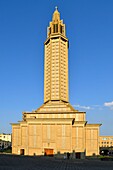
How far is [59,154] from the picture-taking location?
221ft

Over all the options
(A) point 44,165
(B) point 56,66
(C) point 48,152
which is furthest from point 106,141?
(A) point 44,165

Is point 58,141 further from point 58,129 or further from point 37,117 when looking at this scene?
point 37,117

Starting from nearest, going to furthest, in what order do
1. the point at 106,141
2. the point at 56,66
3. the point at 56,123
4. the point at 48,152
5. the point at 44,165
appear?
1. the point at 44,165
2. the point at 48,152
3. the point at 56,123
4. the point at 56,66
5. the point at 106,141

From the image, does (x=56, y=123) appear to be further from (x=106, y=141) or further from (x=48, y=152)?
(x=106, y=141)

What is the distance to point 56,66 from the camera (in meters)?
83.4

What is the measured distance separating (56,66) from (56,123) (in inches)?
888

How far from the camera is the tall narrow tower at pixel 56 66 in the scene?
268 ft

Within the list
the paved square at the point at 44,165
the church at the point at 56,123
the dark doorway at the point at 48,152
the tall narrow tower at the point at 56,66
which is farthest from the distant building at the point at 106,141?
the paved square at the point at 44,165

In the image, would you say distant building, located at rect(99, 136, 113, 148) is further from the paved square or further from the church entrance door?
the paved square

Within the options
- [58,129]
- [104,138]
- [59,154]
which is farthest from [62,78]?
[104,138]

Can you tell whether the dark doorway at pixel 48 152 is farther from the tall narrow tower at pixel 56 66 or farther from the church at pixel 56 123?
the tall narrow tower at pixel 56 66

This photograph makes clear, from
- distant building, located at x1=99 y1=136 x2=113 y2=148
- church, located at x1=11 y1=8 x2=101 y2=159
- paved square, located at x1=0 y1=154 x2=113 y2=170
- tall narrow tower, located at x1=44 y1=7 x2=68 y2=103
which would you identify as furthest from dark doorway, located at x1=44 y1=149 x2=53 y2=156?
distant building, located at x1=99 y1=136 x2=113 y2=148

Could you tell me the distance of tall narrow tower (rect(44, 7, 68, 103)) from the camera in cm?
8175

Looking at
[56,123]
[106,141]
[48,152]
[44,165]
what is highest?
[56,123]
